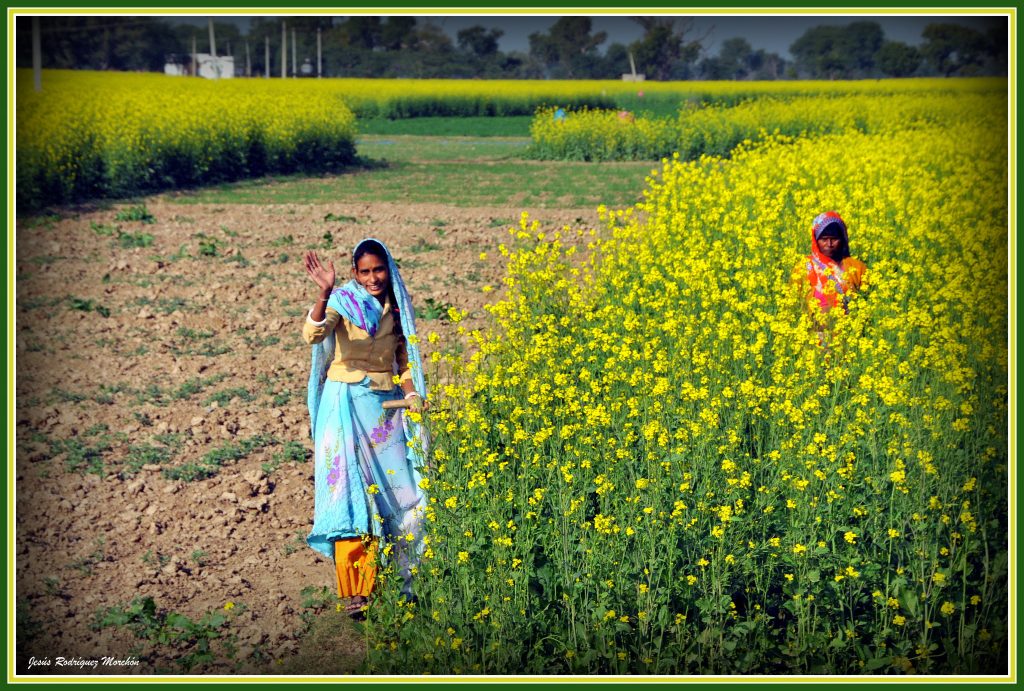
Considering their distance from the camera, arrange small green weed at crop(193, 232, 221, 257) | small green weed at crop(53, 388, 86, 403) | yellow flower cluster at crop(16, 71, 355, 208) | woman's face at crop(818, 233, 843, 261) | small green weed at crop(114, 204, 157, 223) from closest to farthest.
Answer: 1. woman's face at crop(818, 233, 843, 261)
2. small green weed at crop(53, 388, 86, 403)
3. small green weed at crop(193, 232, 221, 257)
4. small green weed at crop(114, 204, 157, 223)
5. yellow flower cluster at crop(16, 71, 355, 208)

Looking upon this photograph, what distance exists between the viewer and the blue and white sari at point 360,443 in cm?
538

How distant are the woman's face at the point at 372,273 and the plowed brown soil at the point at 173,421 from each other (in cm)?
143

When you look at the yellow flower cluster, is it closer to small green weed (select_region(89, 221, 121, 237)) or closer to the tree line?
small green weed (select_region(89, 221, 121, 237))

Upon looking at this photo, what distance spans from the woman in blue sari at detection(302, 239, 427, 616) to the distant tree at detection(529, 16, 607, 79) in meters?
1.45

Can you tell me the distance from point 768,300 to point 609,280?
1.20 metres

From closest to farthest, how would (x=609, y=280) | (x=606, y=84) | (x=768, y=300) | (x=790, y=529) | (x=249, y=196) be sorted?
(x=790, y=529) → (x=768, y=300) → (x=609, y=280) → (x=249, y=196) → (x=606, y=84)

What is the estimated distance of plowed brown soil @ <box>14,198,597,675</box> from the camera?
5500 millimetres

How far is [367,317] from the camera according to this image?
5422 millimetres

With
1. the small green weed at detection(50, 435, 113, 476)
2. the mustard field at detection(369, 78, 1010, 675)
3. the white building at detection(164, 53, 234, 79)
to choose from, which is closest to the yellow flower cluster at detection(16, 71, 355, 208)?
the white building at detection(164, 53, 234, 79)

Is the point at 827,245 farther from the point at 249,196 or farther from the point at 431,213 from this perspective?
the point at 249,196

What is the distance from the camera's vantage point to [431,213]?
52.6 ft

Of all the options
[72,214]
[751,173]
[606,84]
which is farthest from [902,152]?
[606,84]

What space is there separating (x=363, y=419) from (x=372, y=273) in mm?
656

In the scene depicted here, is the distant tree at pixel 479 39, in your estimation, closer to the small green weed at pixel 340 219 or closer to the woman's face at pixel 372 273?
the woman's face at pixel 372 273
